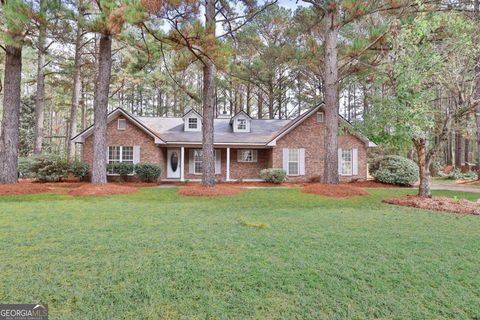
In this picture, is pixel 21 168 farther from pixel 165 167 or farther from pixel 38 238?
pixel 38 238

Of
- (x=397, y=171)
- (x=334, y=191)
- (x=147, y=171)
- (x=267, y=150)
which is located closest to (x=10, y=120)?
(x=147, y=171)

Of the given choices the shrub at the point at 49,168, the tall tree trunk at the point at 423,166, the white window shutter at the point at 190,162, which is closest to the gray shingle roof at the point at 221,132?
the white window shutter at the point at 190,162

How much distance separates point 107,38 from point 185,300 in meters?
12.2

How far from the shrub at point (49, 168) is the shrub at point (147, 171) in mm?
3613

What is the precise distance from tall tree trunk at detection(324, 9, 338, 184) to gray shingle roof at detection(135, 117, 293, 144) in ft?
16.4

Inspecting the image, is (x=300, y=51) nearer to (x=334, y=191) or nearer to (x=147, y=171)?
(x=334, y=191)

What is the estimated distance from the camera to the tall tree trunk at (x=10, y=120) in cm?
1145

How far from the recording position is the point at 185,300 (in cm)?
273

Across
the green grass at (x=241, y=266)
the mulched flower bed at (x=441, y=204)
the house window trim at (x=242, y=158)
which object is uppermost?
the house window trim at (x=242, y=158)

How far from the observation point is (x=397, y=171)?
14.9 m

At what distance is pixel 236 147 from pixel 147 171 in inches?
206

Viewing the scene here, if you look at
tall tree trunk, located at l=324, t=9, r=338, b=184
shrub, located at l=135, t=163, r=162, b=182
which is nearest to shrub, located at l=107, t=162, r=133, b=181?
shrub, located at l=135, t=163, r=162, b=182

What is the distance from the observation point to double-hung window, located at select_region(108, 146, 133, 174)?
52.2ft

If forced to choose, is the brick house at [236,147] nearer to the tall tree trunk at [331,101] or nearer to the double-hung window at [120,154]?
the double-hung window at [120,154]
